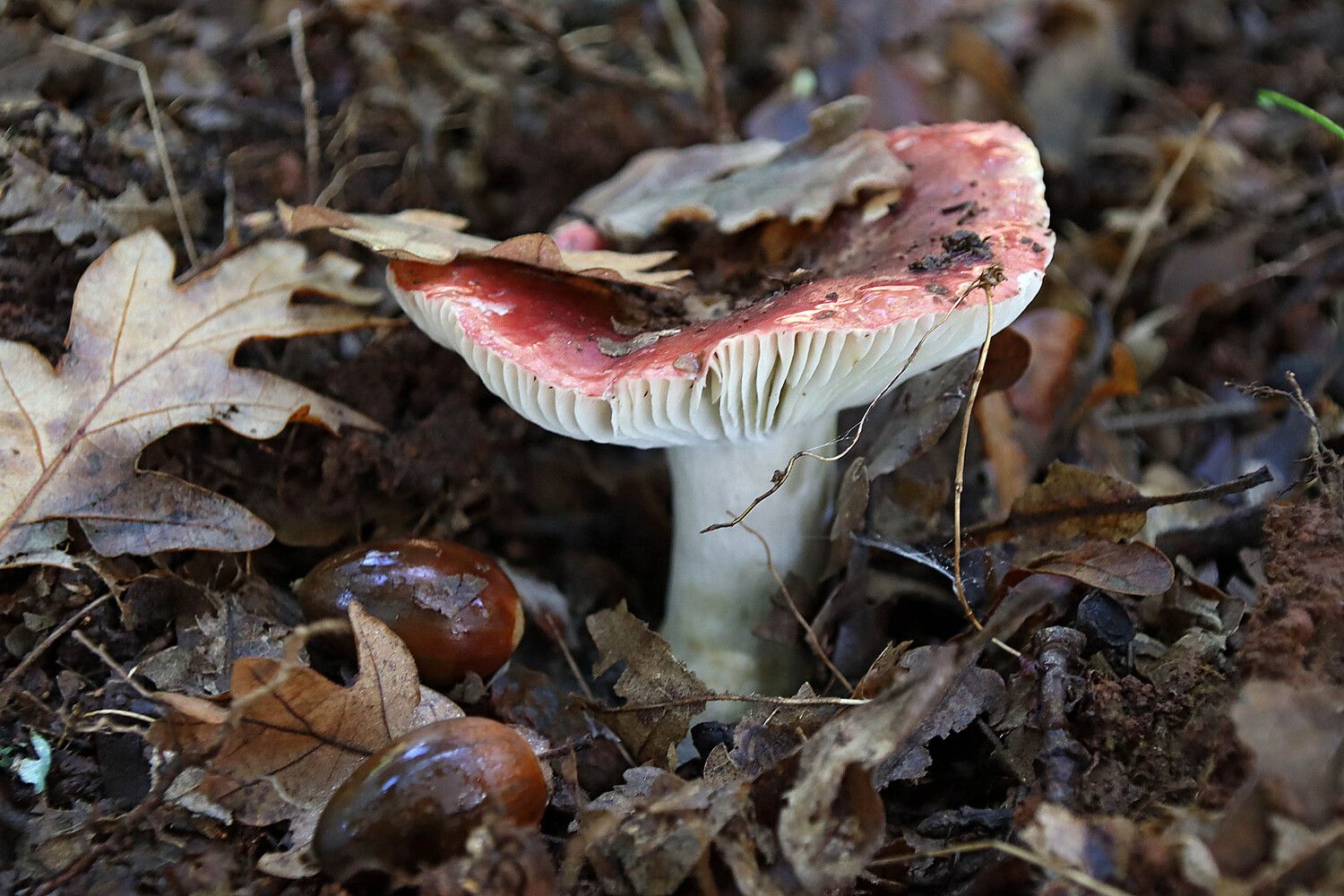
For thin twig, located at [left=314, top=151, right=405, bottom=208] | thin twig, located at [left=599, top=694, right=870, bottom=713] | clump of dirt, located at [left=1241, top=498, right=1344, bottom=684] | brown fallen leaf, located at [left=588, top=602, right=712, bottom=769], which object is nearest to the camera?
clump of dirt, located at [left=1241, top=498, right=1344, bottom=684]

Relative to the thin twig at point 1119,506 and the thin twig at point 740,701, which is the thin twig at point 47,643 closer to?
the thin twig at point 740,701

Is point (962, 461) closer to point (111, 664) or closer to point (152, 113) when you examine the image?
point (111, 664)

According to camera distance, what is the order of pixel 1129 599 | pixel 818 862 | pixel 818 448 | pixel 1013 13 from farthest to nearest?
pixel 1013 13
pixel 818 448
pixel 1129 599
pixel 818 862

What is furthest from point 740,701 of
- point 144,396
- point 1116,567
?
point 144,396

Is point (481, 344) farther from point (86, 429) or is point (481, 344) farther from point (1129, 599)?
point (1129, 599)

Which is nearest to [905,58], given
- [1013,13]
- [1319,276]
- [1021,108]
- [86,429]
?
[1021,108]

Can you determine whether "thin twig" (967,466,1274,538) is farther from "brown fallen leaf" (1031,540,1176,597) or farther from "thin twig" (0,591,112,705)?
"thin twig" (0,591,112,705)

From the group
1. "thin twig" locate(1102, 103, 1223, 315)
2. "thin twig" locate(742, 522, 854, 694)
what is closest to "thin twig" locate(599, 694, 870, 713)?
"thin twig" locate(742, 522, 854, 694)
